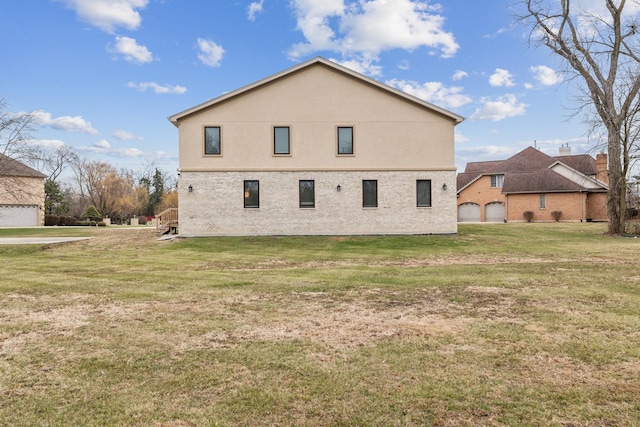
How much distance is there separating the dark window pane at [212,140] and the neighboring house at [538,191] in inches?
1215

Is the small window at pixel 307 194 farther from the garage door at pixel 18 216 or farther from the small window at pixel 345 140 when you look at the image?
the garage door at pixel 18 216

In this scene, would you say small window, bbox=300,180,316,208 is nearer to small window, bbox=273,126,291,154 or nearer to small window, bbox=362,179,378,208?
small window, bbox=273,126,291,154

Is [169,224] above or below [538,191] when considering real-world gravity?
below

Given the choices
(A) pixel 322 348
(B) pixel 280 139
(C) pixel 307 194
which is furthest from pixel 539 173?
(A) pixel 322 348

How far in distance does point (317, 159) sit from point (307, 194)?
2.00m

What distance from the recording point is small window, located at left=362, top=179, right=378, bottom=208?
21.9 m

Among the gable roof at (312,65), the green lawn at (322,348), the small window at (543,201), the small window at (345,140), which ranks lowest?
the green lawn at (322,348)

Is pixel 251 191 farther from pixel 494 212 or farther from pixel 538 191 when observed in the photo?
pixel 494 212

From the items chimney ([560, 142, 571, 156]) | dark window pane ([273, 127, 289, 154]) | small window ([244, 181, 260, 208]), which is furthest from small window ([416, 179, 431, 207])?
chimney ([560, 142, 571, 156])

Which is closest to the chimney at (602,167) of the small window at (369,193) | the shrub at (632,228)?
the shrub at (632,228)

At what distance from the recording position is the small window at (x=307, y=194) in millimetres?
21703

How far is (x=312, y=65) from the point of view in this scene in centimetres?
2144

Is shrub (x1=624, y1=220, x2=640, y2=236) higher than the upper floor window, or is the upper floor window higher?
the upper floor window

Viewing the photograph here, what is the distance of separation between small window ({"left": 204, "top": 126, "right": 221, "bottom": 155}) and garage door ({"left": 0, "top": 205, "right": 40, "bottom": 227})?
1249 inches
